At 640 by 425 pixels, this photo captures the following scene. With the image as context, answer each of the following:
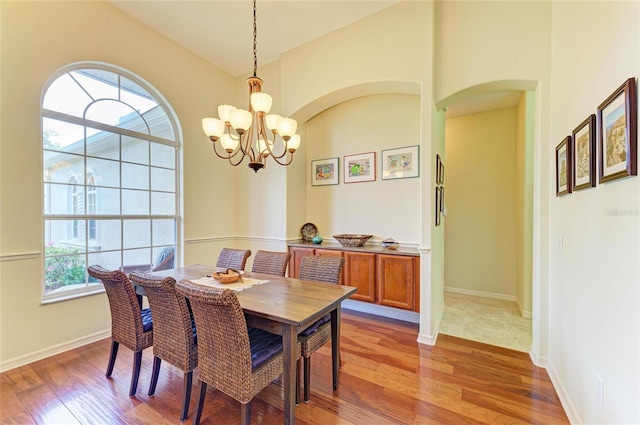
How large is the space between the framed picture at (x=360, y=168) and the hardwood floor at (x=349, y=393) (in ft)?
7.37

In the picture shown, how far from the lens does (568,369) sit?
185 cm

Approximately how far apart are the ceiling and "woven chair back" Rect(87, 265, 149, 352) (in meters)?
2.95

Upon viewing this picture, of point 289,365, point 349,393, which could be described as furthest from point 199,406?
point 349,393

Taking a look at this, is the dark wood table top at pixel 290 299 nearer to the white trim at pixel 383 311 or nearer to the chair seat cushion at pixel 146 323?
the chair seat cushion at pixel 146 323

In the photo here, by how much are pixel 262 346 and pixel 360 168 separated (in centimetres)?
282

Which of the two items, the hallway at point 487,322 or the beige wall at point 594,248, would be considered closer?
the beige wall at point 594,248

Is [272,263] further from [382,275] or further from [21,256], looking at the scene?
→ [21,256]

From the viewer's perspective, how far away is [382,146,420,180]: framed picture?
3.49 meters

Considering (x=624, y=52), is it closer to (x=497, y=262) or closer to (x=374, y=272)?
(x=374, y=272)

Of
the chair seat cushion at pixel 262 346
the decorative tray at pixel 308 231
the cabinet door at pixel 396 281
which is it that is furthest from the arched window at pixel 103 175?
the cabinet door at pixel 396 281

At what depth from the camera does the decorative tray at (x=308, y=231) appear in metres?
4.23

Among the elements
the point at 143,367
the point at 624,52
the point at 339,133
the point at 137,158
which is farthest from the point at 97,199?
the point at 624,52

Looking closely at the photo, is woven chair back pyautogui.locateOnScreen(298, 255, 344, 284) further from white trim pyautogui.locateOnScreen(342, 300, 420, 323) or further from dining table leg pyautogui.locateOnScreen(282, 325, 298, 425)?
white trim pyautogui.locateOnScreen(342, 300, 420, 323)

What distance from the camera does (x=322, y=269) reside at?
2406mm
